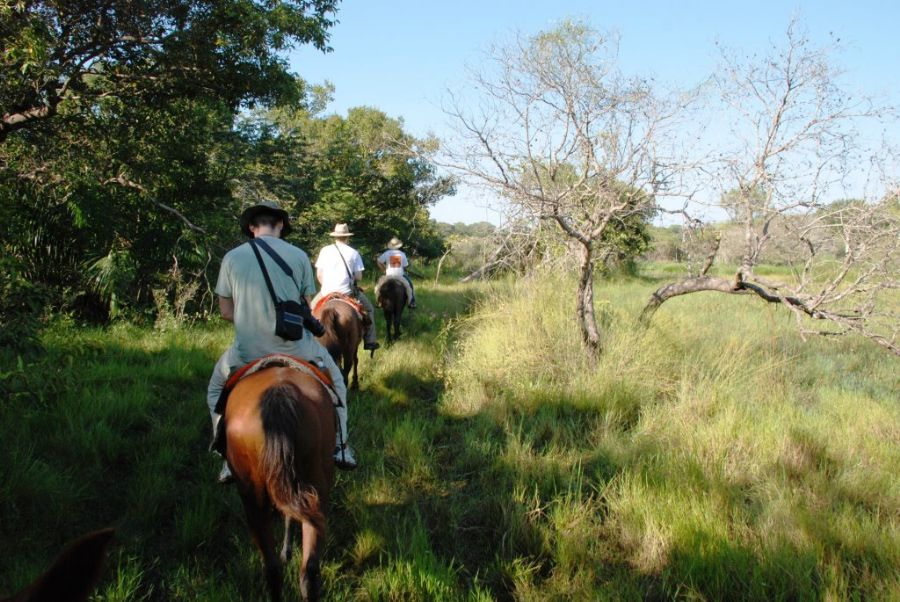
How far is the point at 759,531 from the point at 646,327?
14.1ft

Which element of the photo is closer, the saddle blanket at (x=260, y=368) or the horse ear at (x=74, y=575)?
the horse ear at (x=74, y=575)

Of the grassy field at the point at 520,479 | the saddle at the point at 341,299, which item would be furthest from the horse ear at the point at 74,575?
the saddle at the point at 341,299

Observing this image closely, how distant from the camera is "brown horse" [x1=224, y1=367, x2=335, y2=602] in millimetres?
2596

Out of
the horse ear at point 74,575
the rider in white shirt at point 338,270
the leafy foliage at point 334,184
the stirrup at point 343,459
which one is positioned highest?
the leafy foliage at point 334,184

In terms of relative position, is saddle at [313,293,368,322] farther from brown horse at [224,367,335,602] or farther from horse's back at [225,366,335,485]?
brown horse at [224,367,335,602]

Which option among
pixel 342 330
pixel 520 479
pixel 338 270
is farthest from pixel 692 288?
pixel 338 270

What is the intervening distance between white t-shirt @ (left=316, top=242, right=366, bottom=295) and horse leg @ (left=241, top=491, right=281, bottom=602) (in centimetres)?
442

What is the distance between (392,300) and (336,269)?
2.78 m

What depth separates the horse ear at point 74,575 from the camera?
97 cm

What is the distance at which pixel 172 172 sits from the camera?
9.67 m

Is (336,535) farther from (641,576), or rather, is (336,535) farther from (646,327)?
(646,327)

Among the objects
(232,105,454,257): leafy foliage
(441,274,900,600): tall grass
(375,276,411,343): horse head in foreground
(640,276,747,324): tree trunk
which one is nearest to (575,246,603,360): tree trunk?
(441,274,900,600): tall grass

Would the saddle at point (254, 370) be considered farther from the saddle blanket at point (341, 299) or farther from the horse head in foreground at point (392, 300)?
the horse head in foreground at point (392, 300)

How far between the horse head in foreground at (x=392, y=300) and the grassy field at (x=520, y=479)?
10.2ft
